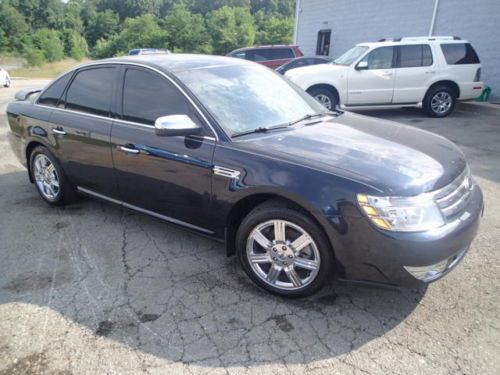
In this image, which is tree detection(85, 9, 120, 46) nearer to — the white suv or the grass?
the grass

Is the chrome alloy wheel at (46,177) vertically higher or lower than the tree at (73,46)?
higher

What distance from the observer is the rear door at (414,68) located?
934cm

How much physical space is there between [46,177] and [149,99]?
1978 millimetres

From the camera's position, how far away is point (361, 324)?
2617mm

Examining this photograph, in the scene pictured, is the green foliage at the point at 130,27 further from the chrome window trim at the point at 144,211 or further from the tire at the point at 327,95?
the chrome window trim at the point at 144,211

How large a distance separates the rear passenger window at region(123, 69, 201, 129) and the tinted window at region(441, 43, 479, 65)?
856cm

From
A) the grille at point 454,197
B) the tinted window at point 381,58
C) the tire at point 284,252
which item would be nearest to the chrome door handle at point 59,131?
the tire at point 284,252

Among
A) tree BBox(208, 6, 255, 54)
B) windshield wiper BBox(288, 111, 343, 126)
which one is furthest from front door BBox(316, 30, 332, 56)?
tree BBox(208, 6, 255, 54)

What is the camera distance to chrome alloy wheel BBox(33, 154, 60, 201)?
4.38 metres

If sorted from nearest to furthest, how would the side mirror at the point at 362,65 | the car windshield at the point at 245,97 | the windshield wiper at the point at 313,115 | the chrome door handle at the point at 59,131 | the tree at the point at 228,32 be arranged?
the car windshield at the point at 245,97 → the windshield wiper at the point at 313,115 → the chrome door handle at the point at 59,131 → the side mirror at the point at 362,65 → the tree at the point at 228,32

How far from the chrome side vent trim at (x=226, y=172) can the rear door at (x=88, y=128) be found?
4.12ft

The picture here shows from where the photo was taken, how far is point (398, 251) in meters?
2.34

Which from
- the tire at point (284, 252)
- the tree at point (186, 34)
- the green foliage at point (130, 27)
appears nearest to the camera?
the tire at point (284, 252)

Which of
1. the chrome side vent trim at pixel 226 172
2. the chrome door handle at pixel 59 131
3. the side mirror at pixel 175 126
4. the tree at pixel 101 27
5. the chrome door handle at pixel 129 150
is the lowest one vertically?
the tree at pixel 101 27
